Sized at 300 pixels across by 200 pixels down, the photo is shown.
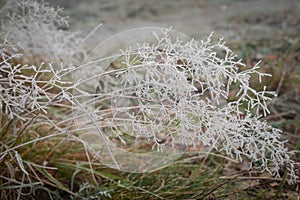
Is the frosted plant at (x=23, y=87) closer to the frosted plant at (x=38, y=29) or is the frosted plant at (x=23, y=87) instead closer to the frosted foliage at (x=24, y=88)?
the frosted foliage at (x=24, y=88)

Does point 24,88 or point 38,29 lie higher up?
point 38,29

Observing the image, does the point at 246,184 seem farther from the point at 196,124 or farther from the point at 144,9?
the point at 144,9

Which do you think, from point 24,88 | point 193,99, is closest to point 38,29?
point 24,88

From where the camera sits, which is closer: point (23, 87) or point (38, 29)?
point (23, 87)

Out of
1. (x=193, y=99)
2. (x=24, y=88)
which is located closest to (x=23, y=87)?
(x=24, y=88)

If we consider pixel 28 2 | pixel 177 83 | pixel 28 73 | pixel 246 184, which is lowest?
pixel 246 184

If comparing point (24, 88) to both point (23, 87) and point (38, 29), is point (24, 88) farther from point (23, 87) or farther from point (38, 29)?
point (38, 29)

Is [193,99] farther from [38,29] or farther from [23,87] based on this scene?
[38,29]

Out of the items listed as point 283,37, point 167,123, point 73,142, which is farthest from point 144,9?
point 167,123

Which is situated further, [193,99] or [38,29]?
[38,29]
